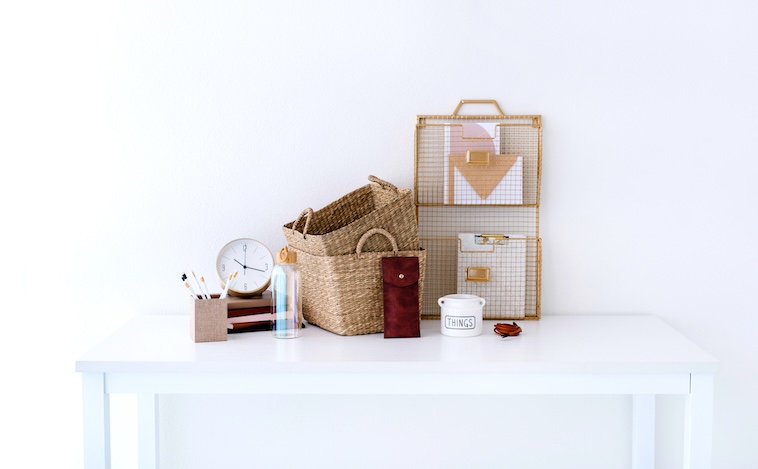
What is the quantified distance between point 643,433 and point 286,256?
113 centimetres

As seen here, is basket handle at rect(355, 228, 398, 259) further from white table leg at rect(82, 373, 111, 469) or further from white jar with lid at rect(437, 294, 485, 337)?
white table leg at rect(82, 373, 111, 469)

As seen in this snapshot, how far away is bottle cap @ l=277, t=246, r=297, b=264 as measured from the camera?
190cm

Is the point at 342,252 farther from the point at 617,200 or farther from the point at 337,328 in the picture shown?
the point at 617,200

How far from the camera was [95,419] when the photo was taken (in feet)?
5.50

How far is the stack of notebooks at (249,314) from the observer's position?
193 centimetres

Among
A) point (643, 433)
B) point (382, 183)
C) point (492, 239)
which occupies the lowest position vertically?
point (643, 433)

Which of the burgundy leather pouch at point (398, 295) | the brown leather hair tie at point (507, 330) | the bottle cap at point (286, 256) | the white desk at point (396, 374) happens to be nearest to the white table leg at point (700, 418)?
the white desk at point (396, 374)

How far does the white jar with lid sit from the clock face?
1.55 feet

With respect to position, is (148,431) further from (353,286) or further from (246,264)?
(353,286)

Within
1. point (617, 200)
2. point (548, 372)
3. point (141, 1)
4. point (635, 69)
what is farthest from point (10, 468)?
point (635, 69)

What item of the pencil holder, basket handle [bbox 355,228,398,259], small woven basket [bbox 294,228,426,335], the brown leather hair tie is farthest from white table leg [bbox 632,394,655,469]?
the pencil holder

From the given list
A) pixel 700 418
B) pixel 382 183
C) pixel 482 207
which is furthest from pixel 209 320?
pixel 700 418

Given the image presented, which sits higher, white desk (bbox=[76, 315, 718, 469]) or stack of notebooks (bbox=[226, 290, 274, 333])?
stack of notebooks (bbox=[226, 290, 274, 333])

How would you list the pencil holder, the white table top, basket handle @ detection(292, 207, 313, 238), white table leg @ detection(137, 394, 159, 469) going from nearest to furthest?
1. the white table top
2. the pencil holder
3. basket handle @ detection(292, 207, 313, 238)
4. white table leg @ detection(137, 394, 159, 469)
